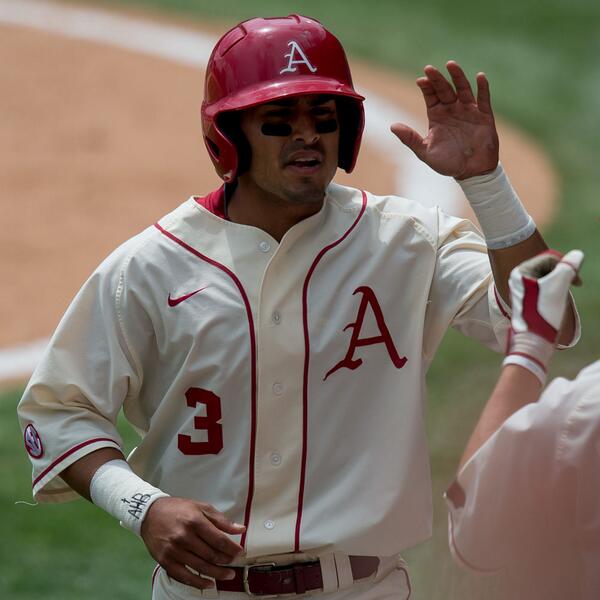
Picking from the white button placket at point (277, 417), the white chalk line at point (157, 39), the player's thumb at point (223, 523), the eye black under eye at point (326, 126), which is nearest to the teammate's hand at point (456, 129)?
the eye black under eye at point (326, 126)

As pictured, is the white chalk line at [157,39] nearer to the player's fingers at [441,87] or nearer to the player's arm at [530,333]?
the player's fingers at [441,87]

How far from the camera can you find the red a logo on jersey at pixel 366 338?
3873mm

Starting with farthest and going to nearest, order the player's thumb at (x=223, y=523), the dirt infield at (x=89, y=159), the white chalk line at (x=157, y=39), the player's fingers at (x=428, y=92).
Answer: the white chalk line at (x=157, y=39)
the dirt infield at (x=89, y=159)
the player's fingers at (x=428, y=92)
the player's thumb at (x=223, y=523)

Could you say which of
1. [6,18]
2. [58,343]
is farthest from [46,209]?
[58,343]

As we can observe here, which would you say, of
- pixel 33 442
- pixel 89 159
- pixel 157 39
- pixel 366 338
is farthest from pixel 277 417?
pixel 157 39

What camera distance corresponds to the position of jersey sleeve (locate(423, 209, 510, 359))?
3.86m

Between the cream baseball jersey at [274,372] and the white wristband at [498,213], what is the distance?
0.22m

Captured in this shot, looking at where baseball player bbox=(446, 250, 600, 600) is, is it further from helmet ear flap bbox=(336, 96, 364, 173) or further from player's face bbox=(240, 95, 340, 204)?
helmet ear flap bbox=(336, 96, 364, 173)

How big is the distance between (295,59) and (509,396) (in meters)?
1.26

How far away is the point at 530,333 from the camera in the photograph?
3062mm

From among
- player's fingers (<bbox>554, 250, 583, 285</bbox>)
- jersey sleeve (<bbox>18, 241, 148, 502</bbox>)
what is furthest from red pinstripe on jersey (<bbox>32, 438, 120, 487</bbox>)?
player's fingers (<bbox>554, 250, 583, 285</bbox>)

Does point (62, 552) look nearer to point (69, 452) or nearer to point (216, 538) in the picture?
point (69, 452)

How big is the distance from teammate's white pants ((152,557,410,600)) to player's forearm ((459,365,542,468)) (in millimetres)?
908

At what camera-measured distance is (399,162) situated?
11336 mm
